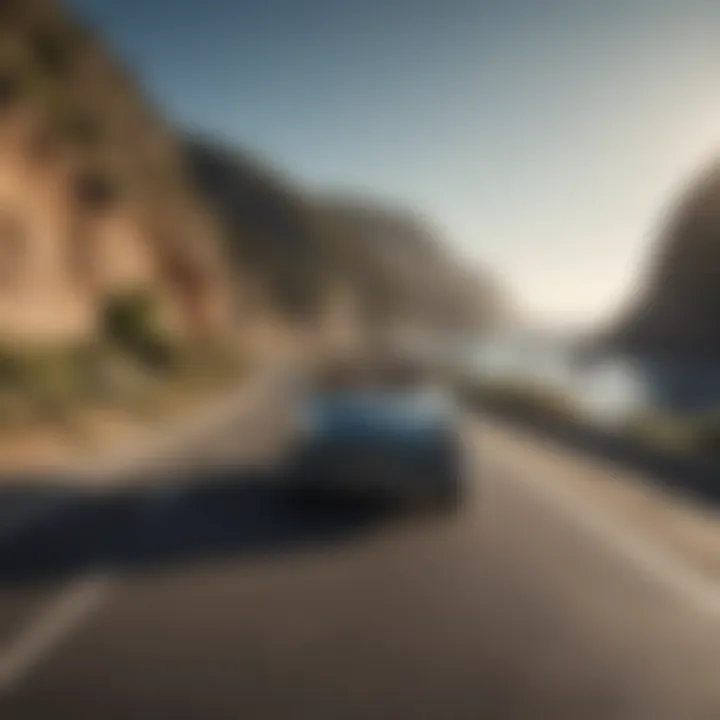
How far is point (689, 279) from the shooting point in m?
42.3

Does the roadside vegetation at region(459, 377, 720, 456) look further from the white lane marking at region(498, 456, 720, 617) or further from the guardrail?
the white lane marking at region(498, 456, 720, 617)

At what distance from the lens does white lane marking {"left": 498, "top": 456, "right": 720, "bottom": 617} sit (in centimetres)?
827

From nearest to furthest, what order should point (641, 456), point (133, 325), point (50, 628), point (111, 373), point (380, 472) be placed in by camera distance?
point (50, 628), point (380, 472), point (641, 456), point (111, 373), point (133, 325)

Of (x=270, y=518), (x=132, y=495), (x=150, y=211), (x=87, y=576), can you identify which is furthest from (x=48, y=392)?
(x=150, y=211)

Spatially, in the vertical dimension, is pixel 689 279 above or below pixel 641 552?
above

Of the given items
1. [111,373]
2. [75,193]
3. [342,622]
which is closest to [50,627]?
[342,622]

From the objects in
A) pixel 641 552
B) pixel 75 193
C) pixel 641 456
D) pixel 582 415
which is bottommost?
pixel 641 552

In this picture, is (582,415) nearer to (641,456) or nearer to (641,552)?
(641,456)

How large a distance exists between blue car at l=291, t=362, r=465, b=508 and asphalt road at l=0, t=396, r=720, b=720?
391mm

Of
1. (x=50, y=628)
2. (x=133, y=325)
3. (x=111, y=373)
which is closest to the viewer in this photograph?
(x=50, y=628)

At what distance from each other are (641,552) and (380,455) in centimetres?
306

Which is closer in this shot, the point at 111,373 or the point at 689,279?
the point at 111,373

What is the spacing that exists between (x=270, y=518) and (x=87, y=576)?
3.36m

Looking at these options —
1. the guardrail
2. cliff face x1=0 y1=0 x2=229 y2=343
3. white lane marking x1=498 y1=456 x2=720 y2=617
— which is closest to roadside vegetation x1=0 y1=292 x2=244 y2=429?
cliff face x1=0 y1=0 x2=229 y2=343
